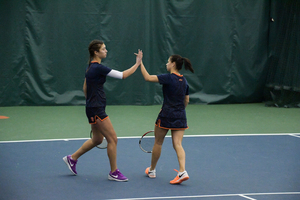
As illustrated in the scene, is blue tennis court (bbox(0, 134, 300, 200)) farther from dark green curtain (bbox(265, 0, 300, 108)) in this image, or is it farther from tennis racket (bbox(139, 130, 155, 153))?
dark green curtain (bbox(265, 0, 300, 108))

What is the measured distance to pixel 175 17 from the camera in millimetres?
9867

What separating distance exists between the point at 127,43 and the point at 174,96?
18.6ft

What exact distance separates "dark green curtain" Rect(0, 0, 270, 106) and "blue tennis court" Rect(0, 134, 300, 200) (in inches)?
145

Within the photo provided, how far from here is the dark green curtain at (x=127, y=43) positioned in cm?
941

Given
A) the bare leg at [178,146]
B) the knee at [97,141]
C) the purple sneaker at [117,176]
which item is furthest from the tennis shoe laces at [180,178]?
the knee at [97,141]

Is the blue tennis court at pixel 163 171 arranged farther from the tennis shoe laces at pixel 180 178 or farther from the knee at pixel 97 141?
the knee at pixel 97 141

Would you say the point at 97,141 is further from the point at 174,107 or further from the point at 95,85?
the point at 174,107

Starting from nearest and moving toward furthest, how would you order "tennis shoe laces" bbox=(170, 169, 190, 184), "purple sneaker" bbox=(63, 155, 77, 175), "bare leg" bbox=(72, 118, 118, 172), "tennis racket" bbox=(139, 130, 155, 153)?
"tennis shoe laces" bbox=(170, 169, 190, 184)
"bare leg" bbox=(72, 118, 118, 172)
"purple sneaker" bbox=(63, 155, 77, 175)
"tennis racket" bbox=(139, 130, 155, 153)

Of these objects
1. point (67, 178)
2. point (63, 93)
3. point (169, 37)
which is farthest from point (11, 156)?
point (169, 37)

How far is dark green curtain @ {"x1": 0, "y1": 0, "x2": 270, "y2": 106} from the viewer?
9.41 metres

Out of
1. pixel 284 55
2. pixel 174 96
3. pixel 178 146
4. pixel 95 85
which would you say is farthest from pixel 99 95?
pixel 284 55

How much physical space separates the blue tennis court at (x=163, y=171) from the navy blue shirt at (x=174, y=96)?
77 centimetres

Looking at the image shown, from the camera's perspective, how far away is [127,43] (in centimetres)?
970

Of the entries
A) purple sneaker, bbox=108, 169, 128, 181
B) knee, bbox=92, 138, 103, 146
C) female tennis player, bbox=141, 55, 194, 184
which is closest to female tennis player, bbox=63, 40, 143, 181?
purple sneaker, bbox=108, 169, 128, 181
